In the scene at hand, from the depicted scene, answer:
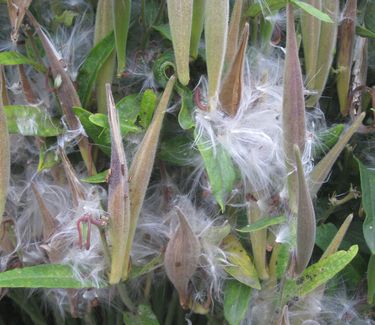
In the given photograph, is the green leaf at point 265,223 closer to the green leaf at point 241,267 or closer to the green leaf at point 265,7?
the green leaf at point 241,267

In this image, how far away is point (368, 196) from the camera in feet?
2.47

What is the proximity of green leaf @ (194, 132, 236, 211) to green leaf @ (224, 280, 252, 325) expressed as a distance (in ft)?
0.44

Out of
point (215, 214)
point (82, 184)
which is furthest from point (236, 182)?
Answer: point (82, 184)

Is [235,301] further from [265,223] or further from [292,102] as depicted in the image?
[292,102]

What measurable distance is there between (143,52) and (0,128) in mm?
223

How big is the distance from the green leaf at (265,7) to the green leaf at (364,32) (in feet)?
0.47

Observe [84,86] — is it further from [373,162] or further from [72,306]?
[373,162]

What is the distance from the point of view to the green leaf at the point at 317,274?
652mm

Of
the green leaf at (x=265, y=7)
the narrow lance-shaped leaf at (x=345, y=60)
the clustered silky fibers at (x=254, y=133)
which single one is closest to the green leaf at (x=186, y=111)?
the clustered silky fibers at (x=254, y=133)

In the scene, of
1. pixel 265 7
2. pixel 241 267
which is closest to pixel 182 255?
pixel 241 267

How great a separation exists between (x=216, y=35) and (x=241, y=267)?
25cm

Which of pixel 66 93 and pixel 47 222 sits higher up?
pixel 66 93

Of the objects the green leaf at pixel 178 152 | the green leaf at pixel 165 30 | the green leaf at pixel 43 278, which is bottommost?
the green leaf at pixel 43 278

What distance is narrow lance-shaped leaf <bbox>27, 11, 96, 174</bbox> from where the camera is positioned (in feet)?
2.25
